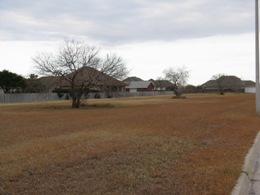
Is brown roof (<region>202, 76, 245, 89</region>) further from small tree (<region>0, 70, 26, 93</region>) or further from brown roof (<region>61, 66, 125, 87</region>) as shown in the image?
brown roof (<region>61, 66, 125, 87</region>)

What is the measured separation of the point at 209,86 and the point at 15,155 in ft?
504

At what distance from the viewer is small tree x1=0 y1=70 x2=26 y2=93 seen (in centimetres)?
6625

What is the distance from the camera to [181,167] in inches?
314

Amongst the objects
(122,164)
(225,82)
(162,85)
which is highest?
(225,82)

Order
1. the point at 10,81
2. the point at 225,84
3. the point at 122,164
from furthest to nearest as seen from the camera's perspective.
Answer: the point at 225,84, the point at 10,81, the point at 122,164

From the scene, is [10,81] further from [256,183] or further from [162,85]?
[162,85]

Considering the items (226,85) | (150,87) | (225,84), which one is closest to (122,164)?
(150,87)

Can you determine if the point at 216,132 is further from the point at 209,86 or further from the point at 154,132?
the point at 209,86

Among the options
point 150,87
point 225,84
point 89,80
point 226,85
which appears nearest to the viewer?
point 89,80

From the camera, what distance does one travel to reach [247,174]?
7.67m

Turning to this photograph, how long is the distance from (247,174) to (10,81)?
6495 cm

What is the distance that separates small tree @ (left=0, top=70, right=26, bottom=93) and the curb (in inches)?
2398

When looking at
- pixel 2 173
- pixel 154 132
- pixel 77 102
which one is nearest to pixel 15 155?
pixel 2 173

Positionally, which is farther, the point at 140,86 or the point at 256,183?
the point at 140,86
